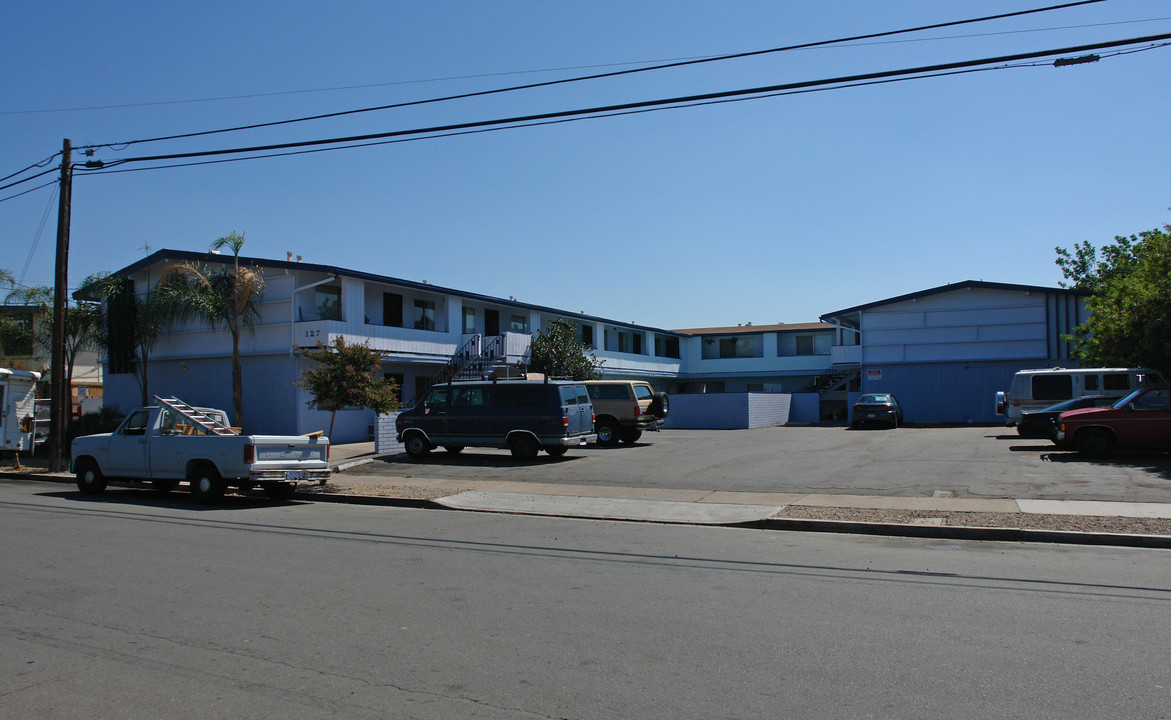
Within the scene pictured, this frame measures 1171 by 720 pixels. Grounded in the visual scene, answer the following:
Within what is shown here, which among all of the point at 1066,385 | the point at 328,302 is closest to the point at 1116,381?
the point at 1066,385

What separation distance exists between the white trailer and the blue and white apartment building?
19.6 ft

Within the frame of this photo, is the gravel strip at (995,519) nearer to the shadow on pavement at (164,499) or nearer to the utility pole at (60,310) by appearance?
the shadow on pavement at (164,499)

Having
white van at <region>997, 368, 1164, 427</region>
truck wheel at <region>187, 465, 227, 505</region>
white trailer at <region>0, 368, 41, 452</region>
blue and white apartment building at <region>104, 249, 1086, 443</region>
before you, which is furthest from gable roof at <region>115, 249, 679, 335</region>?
white van at <region>997, 368, 1164, 427</region>

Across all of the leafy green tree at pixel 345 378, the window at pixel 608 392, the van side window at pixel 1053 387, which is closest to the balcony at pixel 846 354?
the van side window at pixel 1053 387

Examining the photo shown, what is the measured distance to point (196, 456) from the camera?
47.8 ft

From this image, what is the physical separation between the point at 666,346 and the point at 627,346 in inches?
231

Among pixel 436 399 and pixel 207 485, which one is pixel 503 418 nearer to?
pixel 436 399

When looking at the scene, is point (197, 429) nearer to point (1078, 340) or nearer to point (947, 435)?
point (947, 435)

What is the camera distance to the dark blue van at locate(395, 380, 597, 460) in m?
20.3

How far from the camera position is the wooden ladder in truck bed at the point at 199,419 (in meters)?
14.9

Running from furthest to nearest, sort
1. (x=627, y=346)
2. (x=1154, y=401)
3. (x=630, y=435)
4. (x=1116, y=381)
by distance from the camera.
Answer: (x=627, y=346), (x=630, y=435), (x=1116, y=381), (x=1154, y=401)

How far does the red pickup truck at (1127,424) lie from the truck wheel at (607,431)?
11880mm

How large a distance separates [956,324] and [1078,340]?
6662 mm

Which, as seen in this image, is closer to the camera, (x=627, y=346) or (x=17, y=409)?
(x=17, y=409)
